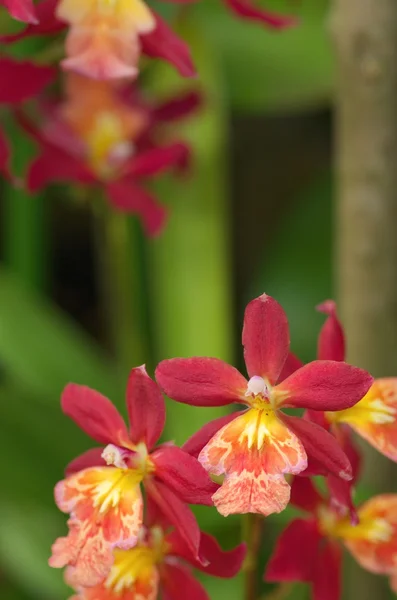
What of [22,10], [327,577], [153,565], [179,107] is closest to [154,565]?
[153,565]

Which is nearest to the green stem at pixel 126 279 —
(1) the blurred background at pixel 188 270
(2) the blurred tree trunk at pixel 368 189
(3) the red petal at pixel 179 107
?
(1) the blurred background at pixel 188 270

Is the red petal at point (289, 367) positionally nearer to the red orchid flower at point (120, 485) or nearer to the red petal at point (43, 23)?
the red orchid flower at point (120, 485)

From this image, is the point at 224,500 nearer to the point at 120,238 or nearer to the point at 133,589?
the point at 133,589

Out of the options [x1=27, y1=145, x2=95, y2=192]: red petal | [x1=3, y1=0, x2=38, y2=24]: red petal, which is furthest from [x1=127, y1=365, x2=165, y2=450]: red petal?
[x1=27, y1=145, x2=95, y2=192]: red petal

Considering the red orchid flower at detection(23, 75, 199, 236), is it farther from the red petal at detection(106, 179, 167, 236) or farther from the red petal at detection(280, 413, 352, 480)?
the red petal at detection(280, 413, 352, 480)

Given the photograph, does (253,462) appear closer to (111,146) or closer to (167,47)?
(167,47)

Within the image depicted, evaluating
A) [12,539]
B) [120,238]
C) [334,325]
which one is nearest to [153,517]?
[334,325]
